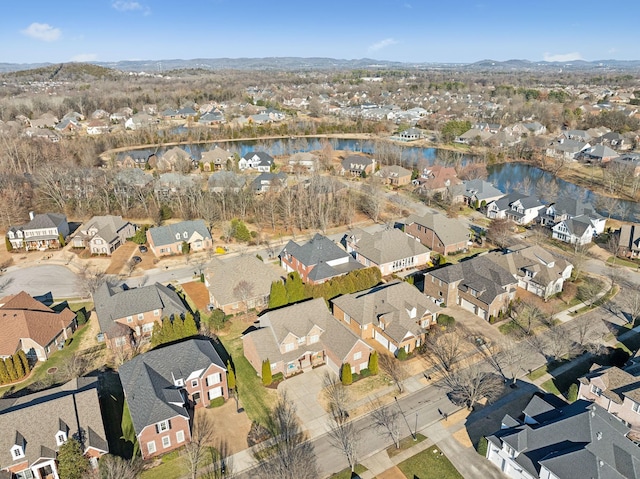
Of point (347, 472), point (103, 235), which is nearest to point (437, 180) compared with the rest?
point (103, 235)

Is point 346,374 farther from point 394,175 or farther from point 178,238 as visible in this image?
point 394,175

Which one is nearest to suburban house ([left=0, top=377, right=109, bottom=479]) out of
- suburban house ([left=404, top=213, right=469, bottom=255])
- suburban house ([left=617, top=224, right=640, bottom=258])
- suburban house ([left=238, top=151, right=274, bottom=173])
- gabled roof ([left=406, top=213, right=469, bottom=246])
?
suburban house ([left=404, top=213, right=469, bottom=255])

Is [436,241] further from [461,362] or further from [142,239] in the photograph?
[142,239]

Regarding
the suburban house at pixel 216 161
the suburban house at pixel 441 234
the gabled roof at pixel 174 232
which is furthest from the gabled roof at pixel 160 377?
the suburban house at pixel 216 161

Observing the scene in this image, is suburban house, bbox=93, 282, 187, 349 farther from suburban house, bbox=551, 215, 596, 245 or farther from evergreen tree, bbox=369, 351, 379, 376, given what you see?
suburban house, bbox=551, 215, 596, 245

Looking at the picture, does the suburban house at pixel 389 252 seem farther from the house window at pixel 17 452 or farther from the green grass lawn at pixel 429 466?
the house window at pixel 17 452

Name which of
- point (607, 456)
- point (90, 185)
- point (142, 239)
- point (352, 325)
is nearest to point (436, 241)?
point (352, 325)
